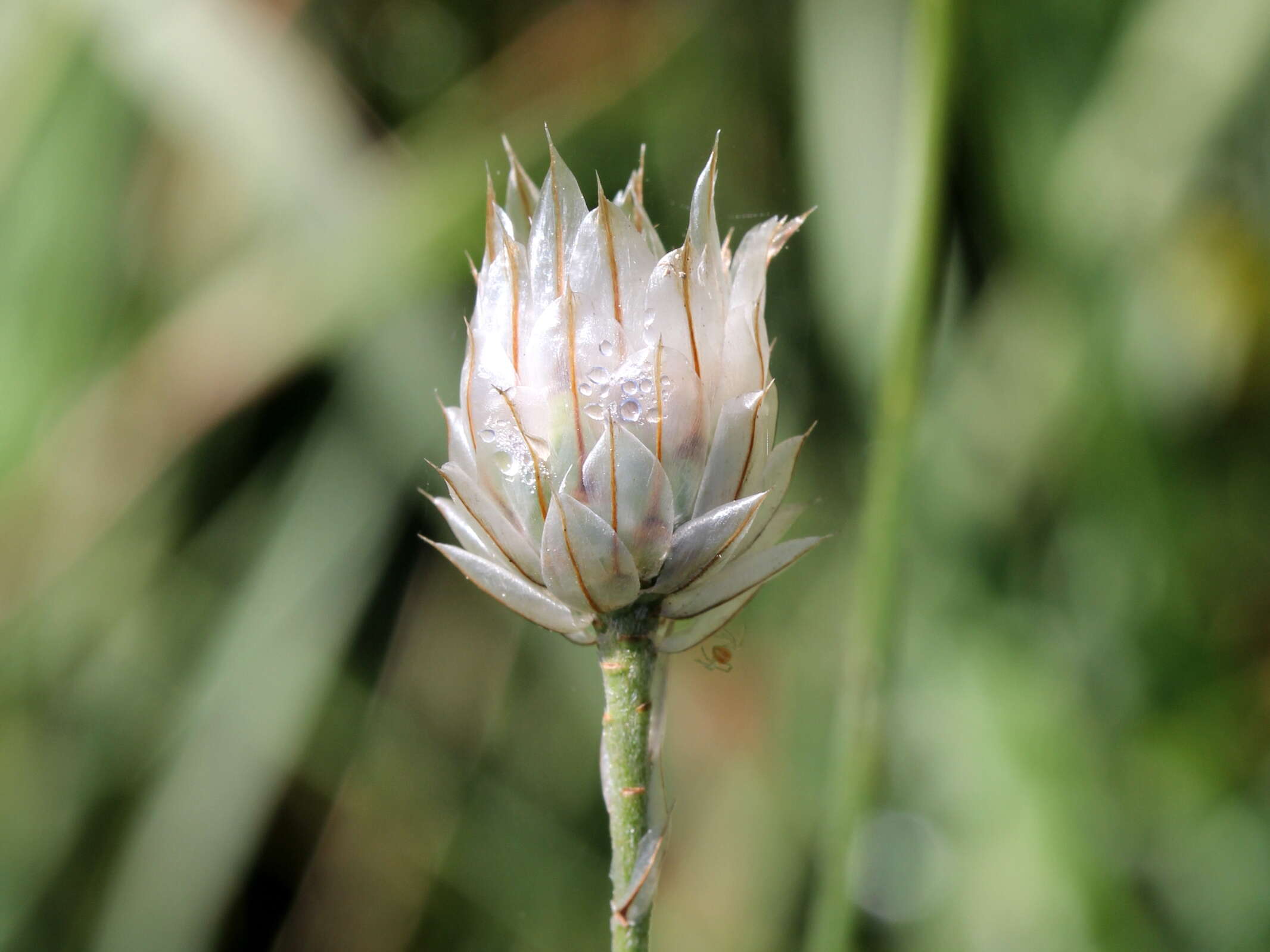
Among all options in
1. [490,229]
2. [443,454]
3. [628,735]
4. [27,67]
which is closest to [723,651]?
[628,735]

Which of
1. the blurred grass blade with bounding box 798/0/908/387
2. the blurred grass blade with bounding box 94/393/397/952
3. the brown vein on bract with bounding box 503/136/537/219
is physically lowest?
the blurred grass blade with bounding box 94/393/397/952

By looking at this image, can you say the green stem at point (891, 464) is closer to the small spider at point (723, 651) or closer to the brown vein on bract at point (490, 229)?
the small spider at point (723, 651)

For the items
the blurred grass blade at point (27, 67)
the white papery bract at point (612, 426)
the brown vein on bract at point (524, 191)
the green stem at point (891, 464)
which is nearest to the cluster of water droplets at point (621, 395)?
the white papery bract at point (612, 426)

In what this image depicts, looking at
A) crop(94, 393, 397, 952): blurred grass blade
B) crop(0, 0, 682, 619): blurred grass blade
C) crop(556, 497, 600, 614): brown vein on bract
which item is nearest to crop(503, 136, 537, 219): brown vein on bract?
crop(556, 497, 600, 614): brown vein on bract

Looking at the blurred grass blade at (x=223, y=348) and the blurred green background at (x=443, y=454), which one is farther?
the blurred grass blade at (x=223, y=348)

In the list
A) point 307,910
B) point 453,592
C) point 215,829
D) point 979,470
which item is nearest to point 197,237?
point 453,592

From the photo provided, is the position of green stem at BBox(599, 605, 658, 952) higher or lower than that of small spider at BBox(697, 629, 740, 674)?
lower

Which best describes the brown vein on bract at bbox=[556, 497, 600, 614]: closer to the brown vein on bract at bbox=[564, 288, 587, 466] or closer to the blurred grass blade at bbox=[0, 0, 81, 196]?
the brown vein on bract at bbox=[564, 288, 587, 466]
